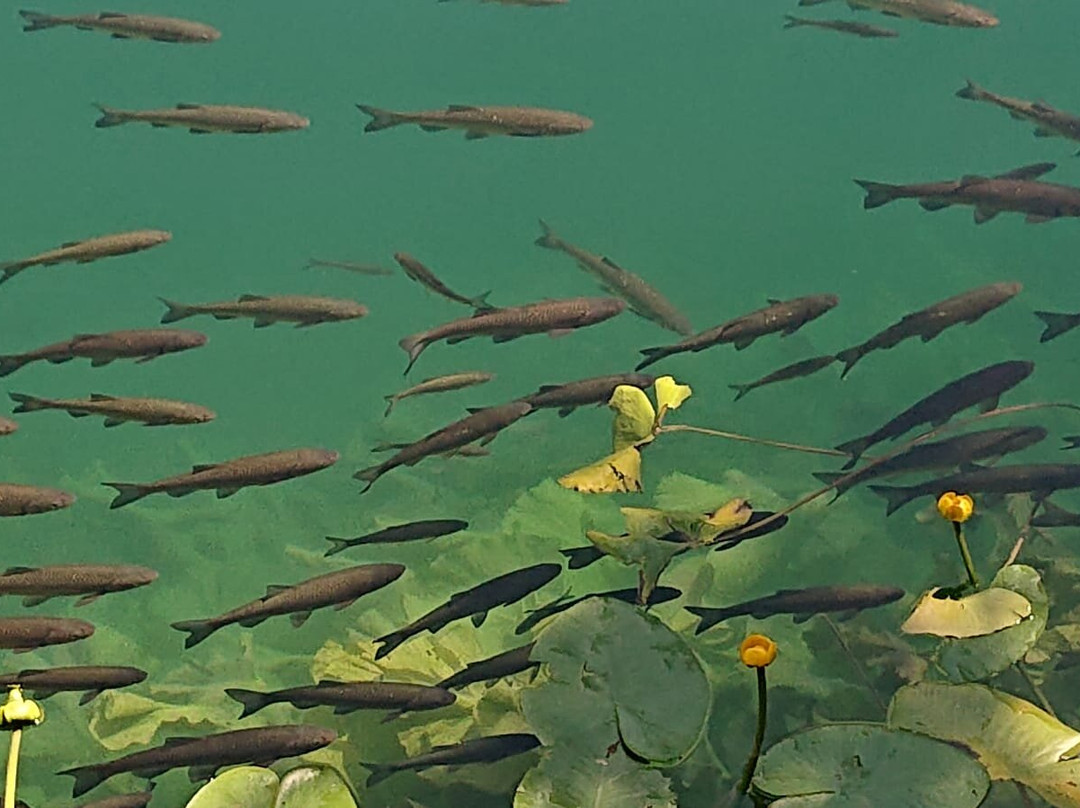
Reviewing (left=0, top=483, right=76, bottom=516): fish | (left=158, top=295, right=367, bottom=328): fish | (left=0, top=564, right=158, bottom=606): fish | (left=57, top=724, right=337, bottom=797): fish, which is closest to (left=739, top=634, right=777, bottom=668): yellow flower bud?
(left=57, top=724, right=337, bottom=797): fish

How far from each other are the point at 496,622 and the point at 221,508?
3372 millimetres

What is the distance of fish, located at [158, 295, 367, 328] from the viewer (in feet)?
12.7

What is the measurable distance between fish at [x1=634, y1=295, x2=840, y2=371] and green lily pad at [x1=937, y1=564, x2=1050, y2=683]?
2234 mm

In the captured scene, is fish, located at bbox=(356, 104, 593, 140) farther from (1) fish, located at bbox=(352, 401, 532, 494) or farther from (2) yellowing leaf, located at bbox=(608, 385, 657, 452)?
(2) yellowing leaf, located at bbox=(608, 385, 657, 452)

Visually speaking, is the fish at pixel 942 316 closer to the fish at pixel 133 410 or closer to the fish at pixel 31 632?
the fish at pixel 133 410

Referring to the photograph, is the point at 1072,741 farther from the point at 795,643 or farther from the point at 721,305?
the point at 721,305

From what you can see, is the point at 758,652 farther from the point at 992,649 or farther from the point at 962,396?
the point at 962,396

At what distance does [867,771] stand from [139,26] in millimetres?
4849

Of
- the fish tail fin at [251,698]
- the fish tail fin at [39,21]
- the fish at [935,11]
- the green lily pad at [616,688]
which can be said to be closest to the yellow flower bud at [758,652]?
the green lily pad at [616,688]

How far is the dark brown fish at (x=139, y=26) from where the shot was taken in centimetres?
484

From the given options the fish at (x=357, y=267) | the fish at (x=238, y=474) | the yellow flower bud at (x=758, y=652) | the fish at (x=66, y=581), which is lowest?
the fish at (x=357, y=267)

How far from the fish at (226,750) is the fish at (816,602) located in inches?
42.2

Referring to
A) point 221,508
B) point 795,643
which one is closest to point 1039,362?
point 795,643

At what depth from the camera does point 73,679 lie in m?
2.54
